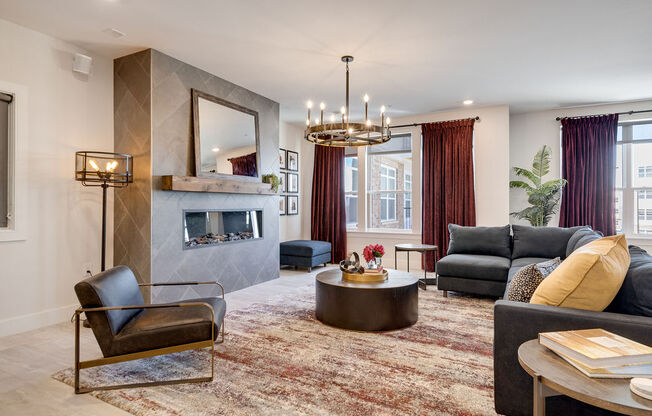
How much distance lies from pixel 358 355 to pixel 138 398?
1.47 meters

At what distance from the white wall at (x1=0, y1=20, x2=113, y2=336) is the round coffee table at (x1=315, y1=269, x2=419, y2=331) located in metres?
2.55

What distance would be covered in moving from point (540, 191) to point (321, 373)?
4798 millimetres

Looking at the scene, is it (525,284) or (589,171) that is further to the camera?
(589,171)

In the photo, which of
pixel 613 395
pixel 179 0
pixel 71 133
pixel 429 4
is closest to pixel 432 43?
pixel 429 4

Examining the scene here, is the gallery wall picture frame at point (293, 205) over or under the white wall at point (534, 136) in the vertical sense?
under

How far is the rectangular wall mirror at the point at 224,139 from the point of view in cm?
443

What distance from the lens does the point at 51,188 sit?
3.58 metres

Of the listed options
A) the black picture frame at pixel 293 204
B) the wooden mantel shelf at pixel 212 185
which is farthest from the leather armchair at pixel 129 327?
the black picture frame at pixel 293 204

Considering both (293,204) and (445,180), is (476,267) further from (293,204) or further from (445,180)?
(293,204)

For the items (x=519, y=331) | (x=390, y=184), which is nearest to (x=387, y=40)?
(x=519, y=331)

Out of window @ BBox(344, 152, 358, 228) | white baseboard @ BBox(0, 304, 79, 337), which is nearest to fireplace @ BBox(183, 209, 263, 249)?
white baseboard @ BBox(0, 304, 79, 337)

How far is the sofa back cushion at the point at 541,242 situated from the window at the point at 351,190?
337 cm

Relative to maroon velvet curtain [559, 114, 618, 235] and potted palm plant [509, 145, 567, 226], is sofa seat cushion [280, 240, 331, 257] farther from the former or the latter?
maroon velvet curtain [559, 114, 618, 235]

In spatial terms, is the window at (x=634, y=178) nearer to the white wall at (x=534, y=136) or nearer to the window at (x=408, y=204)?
the white wall at (x=534, y=136)
